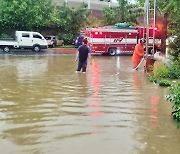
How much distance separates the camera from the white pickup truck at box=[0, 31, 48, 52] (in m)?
30.1

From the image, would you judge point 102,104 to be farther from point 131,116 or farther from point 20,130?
point 20,130

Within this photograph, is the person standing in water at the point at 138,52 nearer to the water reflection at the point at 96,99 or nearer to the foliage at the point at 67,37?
the water reflection at the point at 96,99

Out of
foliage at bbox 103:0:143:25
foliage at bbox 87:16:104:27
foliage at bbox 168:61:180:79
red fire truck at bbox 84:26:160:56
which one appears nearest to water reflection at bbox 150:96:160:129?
foliage at bbox 168:61:180:79

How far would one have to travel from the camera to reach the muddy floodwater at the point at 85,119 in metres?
5.68

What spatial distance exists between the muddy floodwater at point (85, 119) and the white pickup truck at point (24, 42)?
18248mm

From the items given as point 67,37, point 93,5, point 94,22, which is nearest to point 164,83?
point 67,37

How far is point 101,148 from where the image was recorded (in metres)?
5.59

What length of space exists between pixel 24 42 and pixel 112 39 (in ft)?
23.7

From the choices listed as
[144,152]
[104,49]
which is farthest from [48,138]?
[104,49]

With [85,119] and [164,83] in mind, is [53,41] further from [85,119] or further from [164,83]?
[85,119]

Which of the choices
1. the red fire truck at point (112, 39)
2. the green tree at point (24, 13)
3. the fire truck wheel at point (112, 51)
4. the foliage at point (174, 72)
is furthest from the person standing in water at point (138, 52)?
the green tree at point (24, 13)

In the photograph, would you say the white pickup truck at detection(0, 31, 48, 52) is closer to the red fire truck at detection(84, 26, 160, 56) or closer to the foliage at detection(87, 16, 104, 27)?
the red fire truck at detection(84, 26, 160, 56)

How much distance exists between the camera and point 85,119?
24.1ft

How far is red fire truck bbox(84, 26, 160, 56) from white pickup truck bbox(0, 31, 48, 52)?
13.8ft
